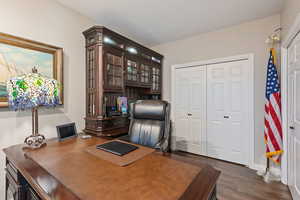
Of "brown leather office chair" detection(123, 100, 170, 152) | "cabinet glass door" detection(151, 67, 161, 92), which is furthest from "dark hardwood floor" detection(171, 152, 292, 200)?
"cabinet glass door" detection(151, 67, 161, 92)

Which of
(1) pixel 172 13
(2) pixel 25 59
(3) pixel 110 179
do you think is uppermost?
(1) pixel 172 13

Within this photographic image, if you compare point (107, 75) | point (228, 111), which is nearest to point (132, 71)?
point (107, 75)

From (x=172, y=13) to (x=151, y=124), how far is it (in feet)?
6.28

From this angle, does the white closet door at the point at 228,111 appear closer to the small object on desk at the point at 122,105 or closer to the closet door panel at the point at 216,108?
the closet door panel at the point at 216,108

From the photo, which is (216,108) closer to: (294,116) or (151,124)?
(294,116)

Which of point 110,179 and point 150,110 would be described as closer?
point 110,179

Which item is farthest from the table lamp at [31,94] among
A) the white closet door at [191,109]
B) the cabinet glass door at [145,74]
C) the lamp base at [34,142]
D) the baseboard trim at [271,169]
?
the baseboard trim at [271,169]

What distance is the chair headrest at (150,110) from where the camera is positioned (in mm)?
1891

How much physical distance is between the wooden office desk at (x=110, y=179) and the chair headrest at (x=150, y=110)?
2.30 ft

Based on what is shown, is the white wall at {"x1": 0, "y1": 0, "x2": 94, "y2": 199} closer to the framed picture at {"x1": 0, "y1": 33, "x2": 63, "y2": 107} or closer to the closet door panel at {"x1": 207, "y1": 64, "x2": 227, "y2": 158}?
the framed picture at {"x1": 0, "y1": 33, "x2": 63, "y2": 107}

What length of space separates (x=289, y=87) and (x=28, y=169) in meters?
3.06

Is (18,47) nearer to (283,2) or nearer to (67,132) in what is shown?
(67,132)

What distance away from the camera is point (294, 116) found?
1.79 m

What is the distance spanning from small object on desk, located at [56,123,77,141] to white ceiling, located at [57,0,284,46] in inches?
Result: 72.5
